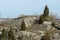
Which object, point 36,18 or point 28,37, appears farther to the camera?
point 36,18

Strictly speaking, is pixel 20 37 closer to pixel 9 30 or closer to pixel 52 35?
pixel 9 30

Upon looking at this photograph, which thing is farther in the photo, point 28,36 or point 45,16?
point 45,16

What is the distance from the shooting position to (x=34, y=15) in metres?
15.1

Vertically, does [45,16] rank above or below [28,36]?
below

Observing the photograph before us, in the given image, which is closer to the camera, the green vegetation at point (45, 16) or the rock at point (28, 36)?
the rock at point (28, 36)

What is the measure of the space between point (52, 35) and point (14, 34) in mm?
1803

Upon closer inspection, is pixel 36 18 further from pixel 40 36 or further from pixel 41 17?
pixel 40 36

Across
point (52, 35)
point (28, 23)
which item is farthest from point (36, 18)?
point (52, 35)

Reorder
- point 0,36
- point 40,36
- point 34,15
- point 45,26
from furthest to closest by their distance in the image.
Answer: point 34,15 → point 45,26 → point 40,36 → point 0,36

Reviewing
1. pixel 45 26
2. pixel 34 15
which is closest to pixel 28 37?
pixel 45 26

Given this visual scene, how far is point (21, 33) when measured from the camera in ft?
31.3

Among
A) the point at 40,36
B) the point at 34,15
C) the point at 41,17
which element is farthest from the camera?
the point at 34,15

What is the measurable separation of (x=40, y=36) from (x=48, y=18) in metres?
4.30

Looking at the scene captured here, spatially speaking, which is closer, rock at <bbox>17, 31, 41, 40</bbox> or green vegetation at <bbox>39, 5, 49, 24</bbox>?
rock at <bbox>17, 31, 41, 40</bbox>
